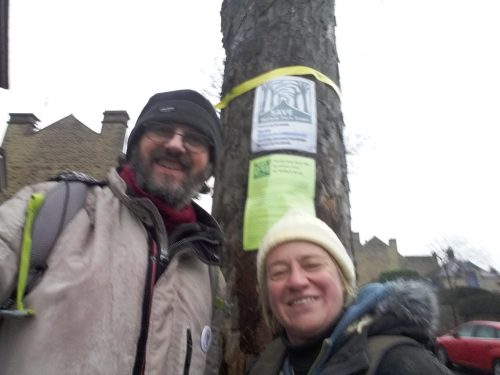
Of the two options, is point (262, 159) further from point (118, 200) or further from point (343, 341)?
point (343, 341)

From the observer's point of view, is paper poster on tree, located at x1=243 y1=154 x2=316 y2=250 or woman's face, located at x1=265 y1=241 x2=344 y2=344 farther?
paper poster on tree, located at x1=243 y1=154 x2=316 y2=250

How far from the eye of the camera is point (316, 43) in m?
2.00

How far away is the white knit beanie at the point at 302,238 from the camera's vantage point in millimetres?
1414

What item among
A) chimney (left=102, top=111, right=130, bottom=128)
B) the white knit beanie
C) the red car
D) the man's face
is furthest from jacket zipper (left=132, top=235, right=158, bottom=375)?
chimney (left=102, top=111, right=130, bottom=128)

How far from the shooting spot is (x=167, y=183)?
62.1 inches

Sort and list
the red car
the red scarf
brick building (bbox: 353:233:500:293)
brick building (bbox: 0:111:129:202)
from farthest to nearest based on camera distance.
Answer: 1. brick building (bbox: 353:233:500:293)
2. brick building (bbox: 0:111:129:202)
3. the red car
4. the red scarf

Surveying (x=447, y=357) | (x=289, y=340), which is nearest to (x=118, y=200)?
(x=289, y=340)

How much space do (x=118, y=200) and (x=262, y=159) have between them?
67 centimetres

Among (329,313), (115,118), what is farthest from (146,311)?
(115,118)

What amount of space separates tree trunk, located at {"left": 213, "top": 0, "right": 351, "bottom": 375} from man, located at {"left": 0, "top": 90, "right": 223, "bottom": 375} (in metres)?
0.13

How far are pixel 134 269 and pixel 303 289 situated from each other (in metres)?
0.60

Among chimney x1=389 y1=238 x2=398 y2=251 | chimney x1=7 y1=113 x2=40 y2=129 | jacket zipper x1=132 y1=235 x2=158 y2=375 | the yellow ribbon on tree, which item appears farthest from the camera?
chimney x1=389 y1=238 x2=398 y2=251

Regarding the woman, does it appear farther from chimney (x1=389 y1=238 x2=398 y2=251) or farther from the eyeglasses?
chimney (x1=389 y1=238 x2=398 y2=251)

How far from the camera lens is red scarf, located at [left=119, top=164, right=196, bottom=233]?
1.54 m
